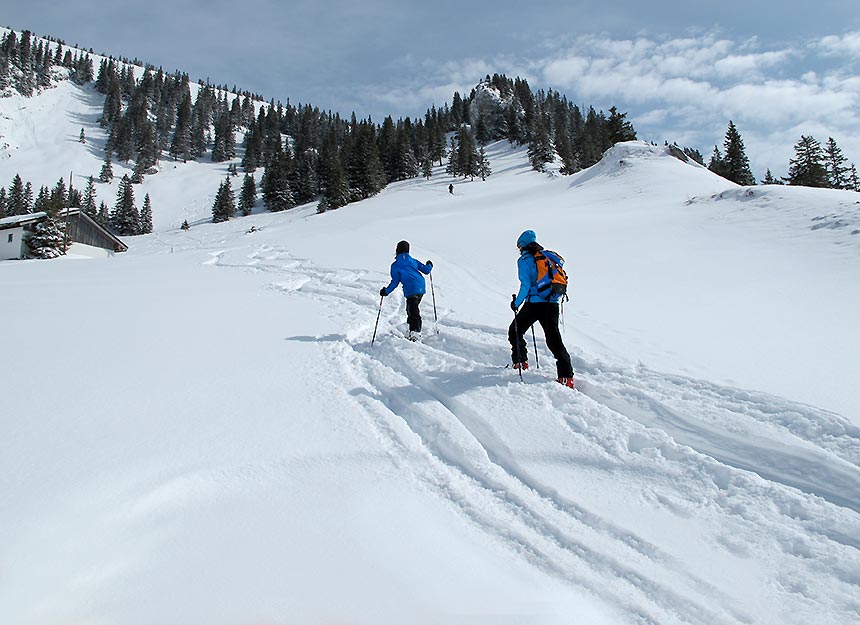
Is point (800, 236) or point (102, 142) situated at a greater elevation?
point (102, 142)

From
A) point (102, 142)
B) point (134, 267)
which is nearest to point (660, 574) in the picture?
point (134, 267)

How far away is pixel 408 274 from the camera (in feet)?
26.0

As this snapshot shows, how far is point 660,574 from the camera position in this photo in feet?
8.45

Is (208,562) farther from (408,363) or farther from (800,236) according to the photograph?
(800,236)

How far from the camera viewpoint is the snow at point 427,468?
2359mm

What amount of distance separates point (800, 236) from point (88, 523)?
1891 cm

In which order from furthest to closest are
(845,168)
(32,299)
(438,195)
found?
(438,195)
(845,168)
(32,299)

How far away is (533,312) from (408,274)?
2944 mm

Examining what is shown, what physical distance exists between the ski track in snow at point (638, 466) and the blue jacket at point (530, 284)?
91cm

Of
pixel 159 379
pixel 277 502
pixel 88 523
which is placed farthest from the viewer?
pixel 159 379

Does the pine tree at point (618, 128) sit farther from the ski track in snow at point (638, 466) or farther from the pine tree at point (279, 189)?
the ski track in snow at point (638, 466)

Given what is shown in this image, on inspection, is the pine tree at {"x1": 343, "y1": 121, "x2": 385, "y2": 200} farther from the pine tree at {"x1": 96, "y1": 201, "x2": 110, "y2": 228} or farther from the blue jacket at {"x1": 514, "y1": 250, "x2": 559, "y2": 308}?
the blue jacket at {"x1": 514, "y1": 250, "x2": 559, "y2": 308}

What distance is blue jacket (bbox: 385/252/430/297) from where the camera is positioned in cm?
787

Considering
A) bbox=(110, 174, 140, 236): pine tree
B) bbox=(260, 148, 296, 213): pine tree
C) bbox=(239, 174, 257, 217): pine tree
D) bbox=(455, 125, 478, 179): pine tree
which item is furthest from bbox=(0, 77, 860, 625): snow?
bbox=(110, 174, 140, 236): pine tree
